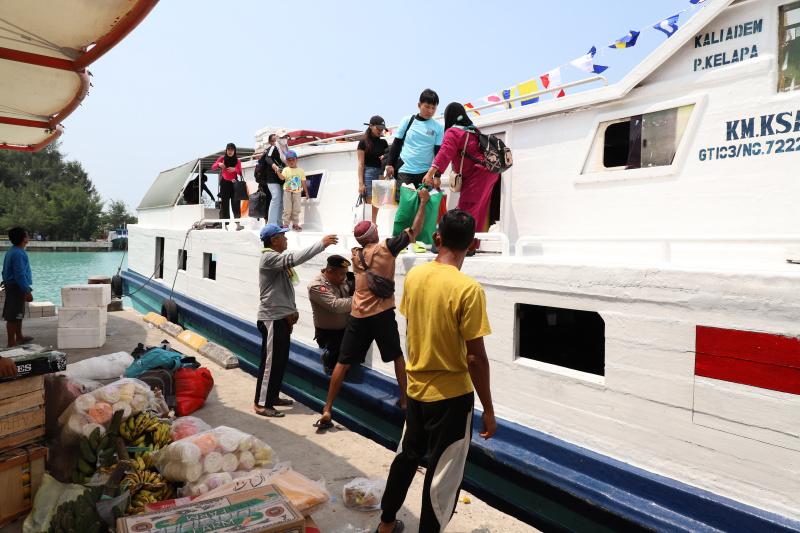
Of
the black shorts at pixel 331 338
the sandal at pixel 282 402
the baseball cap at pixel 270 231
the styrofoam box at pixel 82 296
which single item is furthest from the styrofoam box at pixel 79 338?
the black shorts at pixel 331 338

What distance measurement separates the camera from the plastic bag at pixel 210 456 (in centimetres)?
323

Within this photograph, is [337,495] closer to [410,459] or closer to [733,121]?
[410,459]

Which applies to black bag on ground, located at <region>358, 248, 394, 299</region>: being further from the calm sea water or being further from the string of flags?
the calm sea water

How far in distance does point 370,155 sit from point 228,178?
13.9 feet

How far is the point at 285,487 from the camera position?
3.06 m

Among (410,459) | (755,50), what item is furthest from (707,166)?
(410,459)

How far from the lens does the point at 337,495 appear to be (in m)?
3.54

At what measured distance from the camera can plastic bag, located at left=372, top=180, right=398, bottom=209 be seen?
588 centimetres

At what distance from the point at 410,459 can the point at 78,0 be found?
3409 millimetres

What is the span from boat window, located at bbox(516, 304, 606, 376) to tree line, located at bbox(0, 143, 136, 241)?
76112 millimetres

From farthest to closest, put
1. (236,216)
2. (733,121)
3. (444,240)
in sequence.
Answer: (236,216), (733,121), (444,240)

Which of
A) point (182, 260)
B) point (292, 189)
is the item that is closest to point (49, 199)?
point (182, 260)

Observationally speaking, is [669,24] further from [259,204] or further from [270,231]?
[259,204]

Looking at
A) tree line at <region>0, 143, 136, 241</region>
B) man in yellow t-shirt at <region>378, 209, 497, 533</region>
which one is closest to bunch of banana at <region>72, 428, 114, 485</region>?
man in yellow t-shirt at <region>378, 209, 497, 533</region>
